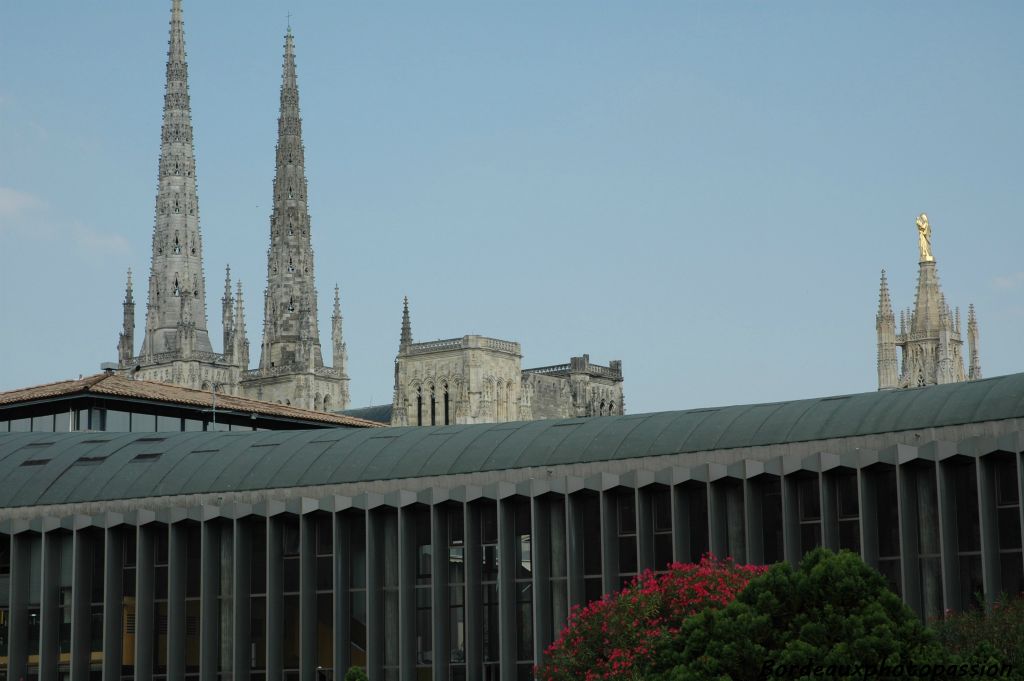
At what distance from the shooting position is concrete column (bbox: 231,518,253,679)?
6088cm

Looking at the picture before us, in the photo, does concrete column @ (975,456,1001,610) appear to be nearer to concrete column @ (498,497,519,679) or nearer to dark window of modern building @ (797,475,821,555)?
dark window of modern building @ (797,475,821,555)

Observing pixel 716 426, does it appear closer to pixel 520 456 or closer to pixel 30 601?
pixel 520 456

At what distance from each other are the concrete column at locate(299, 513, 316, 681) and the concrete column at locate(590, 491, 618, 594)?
33.1 ft

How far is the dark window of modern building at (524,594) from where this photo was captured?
5788cm

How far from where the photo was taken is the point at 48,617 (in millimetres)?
62906

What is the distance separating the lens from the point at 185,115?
192m

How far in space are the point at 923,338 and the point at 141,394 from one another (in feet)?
185

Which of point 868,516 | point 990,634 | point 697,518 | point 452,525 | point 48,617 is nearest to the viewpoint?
point 990,634

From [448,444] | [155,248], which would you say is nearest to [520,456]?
[448,444]

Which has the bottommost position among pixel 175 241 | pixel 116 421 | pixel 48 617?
pixel 48 617

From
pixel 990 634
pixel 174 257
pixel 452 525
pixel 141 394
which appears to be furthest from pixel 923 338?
pixel 174 257

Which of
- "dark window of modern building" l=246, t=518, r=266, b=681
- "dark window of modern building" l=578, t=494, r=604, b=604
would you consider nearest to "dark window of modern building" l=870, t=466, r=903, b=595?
"dark window of modern building" l=578, t=494, r=604, b=604

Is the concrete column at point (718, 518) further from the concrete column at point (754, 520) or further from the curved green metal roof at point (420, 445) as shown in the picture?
the curved green metal roof at point (420, 445)

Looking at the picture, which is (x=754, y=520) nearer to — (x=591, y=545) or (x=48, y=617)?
(x=591, y=545)
